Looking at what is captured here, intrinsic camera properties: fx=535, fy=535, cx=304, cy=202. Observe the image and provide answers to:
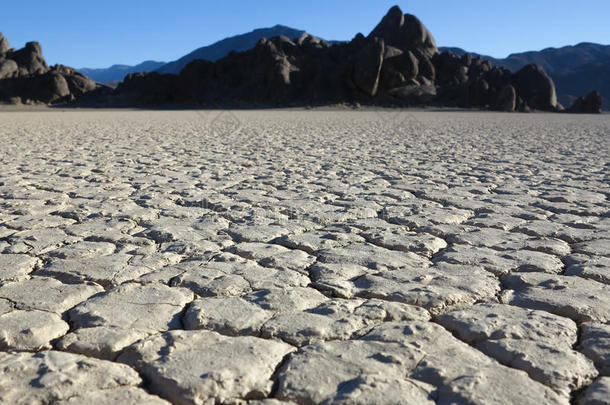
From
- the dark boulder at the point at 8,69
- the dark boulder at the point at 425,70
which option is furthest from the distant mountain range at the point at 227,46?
the dark boulder at the point at 425,70

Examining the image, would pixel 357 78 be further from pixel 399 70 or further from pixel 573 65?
pixel 573 65

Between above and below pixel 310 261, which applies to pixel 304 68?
above

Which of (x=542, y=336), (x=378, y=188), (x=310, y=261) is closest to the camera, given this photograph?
(x=542, y=336)

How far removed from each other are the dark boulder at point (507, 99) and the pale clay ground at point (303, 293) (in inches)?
1114

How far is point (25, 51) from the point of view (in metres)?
41.4

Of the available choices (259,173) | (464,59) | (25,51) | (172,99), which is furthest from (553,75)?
(259,173)

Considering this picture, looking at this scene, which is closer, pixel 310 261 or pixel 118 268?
pixel 118 268

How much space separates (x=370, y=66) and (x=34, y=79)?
2378 centimetres

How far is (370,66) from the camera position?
35.0 m

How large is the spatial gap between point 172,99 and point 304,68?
10.2 metres

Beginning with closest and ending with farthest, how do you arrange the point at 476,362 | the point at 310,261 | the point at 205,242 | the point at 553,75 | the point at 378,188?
the point at 476,362 < the point at 310,261 < the point at 205,242 < the point at 378,188 < the point at 553,75

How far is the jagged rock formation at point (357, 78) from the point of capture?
113 ft

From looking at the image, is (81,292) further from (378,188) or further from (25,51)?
(25,51)

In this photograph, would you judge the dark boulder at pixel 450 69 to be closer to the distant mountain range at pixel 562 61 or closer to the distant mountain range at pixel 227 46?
the distant mountain range at pixel 562 61
